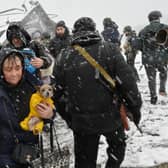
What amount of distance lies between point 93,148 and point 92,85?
640mm

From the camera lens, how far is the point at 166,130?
288 inches

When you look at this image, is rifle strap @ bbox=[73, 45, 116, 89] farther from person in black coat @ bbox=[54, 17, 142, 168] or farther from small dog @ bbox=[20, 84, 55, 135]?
small dog @ bbox=[20, 84, 55, 135]

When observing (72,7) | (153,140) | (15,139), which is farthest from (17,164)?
(72,7)

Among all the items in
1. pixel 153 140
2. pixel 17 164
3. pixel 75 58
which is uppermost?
pixel 75 58

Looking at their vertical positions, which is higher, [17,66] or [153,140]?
[17,66]

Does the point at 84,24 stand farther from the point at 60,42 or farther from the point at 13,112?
the point at 60,42

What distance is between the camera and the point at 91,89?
4.11 m

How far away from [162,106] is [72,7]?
11175 centimetres

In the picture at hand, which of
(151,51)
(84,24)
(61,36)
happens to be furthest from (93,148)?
(151,51)

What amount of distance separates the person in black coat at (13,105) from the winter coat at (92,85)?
0.66 meters

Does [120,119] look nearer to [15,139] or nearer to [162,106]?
[15,139]

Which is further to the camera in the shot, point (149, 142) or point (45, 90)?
point (149, 142)

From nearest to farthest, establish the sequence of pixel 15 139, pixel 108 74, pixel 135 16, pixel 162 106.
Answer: pixel 15 139 < pixel 108 74 < pixel 162 106 < pixel 135 16

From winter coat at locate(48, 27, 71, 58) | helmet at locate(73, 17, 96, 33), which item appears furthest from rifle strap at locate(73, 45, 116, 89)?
winter coat at locate(48, 27, 71, 58)
